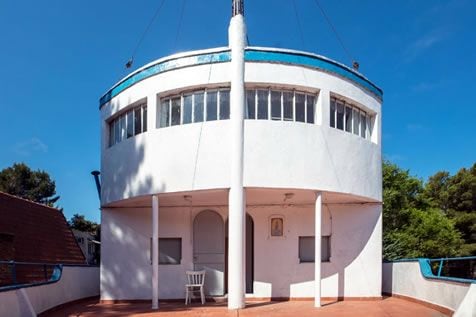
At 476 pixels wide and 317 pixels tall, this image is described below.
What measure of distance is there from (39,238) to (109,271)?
274 inches

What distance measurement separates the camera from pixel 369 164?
43.3ft

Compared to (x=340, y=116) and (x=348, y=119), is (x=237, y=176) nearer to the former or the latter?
(x=340, y=116)

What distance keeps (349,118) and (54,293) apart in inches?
364

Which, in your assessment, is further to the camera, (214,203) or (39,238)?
(39,238)

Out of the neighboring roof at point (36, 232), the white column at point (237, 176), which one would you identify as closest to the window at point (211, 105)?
the white column at point (237, 176)

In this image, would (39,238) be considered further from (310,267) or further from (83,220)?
(83,220)

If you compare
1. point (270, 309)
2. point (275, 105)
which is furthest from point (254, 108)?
point (270, 309)

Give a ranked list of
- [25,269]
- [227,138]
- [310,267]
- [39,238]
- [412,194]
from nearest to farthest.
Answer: [227,138] → [310,267] → [25,269] → [39,238] → [412,194]

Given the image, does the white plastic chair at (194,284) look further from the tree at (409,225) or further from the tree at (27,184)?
the tree at (27,184)

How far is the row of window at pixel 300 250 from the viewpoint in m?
13.7

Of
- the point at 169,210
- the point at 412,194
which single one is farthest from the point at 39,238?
the point at 412,194

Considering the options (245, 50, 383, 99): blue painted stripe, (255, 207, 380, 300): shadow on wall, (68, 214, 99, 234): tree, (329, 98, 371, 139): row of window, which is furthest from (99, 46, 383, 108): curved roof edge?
(68, 214, 99, 234): tree

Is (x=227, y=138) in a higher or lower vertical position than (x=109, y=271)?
higher

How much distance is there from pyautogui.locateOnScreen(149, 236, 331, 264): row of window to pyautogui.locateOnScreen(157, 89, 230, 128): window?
3.72 m
